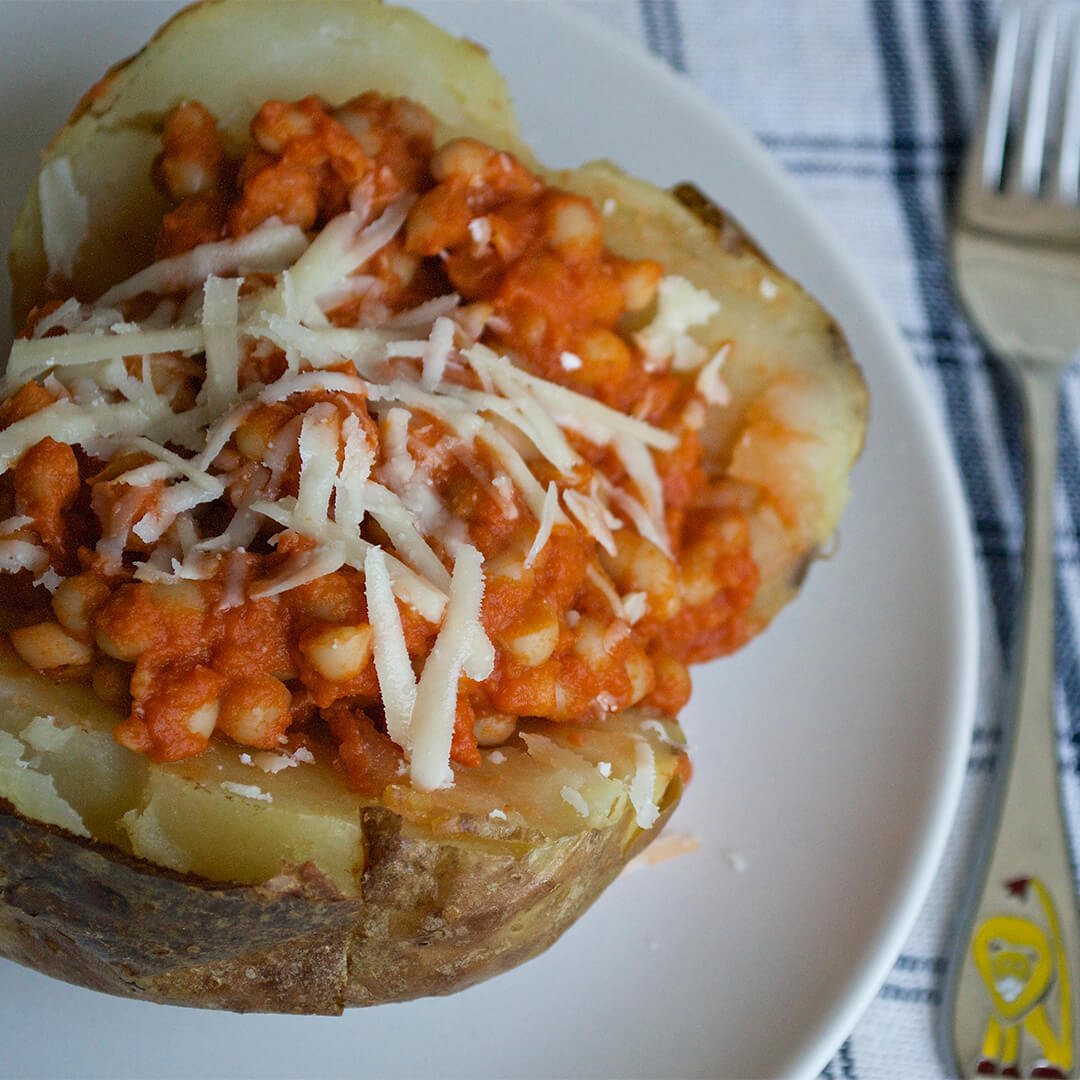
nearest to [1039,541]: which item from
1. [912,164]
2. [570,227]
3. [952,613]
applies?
[952,613]

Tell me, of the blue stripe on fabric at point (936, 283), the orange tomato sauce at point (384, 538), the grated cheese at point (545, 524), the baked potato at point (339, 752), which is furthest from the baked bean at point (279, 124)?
the blue stripe on fabric at point (936, 283)

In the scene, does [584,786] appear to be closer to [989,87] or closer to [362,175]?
[362,175]

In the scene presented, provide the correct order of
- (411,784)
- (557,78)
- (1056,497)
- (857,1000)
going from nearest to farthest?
(411,784) < (857,1000) < (557,78) < (1056,497)

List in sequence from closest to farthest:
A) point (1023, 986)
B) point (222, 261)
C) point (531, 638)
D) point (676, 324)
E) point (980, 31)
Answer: point (531, 638) → point (222, 261) → point (676, 324) → point (1023, 986) → point (980, 31)

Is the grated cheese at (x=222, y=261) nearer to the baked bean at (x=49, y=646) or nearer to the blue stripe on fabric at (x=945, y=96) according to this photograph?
the baked bean at (x=49, y=646)

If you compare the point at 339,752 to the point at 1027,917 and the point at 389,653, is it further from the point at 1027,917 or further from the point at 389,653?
the point at 1027,917

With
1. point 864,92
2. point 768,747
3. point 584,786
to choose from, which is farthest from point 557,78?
point 584,786
